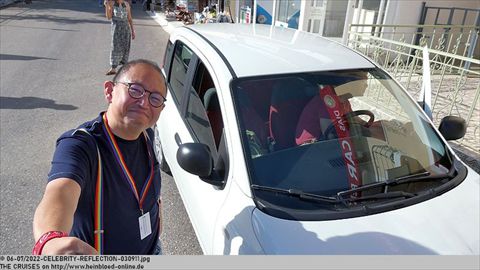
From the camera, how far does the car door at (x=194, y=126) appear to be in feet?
6.62

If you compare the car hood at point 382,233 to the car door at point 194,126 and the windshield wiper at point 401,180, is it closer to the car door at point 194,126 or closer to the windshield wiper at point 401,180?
the windshield wiper at point 401,180

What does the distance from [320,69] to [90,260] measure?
182 cm

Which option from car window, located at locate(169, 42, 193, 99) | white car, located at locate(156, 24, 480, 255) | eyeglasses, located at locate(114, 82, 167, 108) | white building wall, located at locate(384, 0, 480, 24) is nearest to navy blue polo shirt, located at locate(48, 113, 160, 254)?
eyeglasses, located at locate(114, 82, 167, 108)

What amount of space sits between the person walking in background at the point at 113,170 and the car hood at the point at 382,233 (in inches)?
22.7

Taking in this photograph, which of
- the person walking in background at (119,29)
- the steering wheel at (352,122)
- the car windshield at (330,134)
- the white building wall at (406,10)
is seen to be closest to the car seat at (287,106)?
the car windshield at (330,134)

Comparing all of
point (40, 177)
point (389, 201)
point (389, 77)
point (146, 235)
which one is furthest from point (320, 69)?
point (40, 177)

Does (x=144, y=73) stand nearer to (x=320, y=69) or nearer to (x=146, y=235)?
(x=146, y=235)

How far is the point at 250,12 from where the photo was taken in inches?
482

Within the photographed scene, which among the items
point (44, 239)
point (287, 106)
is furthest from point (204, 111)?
point (44, 239)

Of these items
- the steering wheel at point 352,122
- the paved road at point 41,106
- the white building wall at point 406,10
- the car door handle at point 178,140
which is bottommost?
the paved road at point 41,106

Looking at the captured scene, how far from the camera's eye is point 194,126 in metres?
2.50

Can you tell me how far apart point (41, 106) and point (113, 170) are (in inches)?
194

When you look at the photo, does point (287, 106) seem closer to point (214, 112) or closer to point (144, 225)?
point (214, 112)

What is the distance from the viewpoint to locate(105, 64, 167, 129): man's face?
1283 millimetres
